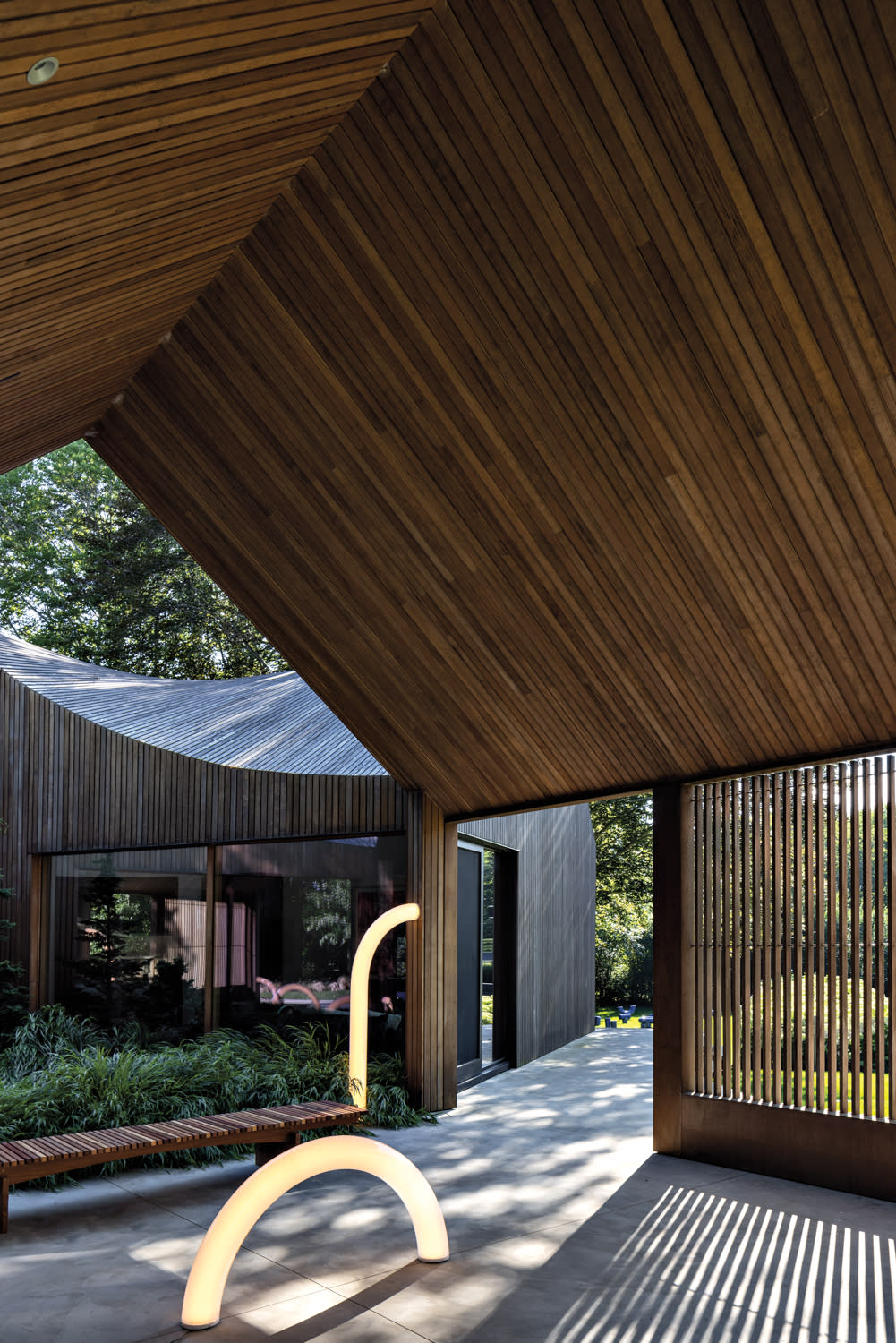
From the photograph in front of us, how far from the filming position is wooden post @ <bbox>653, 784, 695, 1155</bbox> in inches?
→ 329

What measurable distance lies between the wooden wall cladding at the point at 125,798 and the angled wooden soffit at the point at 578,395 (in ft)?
5.78

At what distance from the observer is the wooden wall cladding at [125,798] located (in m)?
10.4

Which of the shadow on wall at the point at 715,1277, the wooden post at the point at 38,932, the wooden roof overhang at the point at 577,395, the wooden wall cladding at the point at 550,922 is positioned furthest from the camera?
the wooden wall cladding at the point at 550,922

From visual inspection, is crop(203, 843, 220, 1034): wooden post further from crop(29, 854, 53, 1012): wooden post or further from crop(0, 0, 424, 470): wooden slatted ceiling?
crop(0, 0, 424, 470): wooden slatted ceiling

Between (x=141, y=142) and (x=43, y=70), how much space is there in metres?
0.87

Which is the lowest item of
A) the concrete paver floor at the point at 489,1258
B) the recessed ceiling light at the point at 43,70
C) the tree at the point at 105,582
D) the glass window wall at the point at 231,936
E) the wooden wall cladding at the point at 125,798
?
the concrete paver floor at the point at 489,1258

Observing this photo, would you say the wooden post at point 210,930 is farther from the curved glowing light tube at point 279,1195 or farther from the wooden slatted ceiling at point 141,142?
the wooden slatted ceiling at point 141,142

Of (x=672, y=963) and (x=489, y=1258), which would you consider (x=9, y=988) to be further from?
(x=489, y=1258)

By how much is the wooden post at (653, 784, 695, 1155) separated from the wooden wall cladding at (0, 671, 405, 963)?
2.60 meters

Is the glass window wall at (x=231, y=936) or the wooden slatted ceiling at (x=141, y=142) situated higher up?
the wooden slatted ceiling at (x=141, y=142)

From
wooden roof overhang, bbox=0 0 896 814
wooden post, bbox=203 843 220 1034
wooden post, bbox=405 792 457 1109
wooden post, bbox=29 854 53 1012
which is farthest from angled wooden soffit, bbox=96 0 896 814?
wooden post, bbox=29 854 53 1012

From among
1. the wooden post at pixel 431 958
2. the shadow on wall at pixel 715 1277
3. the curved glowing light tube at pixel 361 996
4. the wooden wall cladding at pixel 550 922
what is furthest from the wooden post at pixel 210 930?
the shadow on wall at pixel 715 1277

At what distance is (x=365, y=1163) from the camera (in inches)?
219

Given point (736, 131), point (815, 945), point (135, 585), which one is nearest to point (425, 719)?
point (815, 945)
